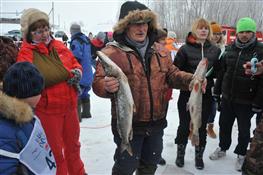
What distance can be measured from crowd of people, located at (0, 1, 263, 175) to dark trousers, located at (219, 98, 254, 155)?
0.04 feet

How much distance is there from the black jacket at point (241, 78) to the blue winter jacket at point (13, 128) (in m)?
2.92

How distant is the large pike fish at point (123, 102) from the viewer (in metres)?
2.51

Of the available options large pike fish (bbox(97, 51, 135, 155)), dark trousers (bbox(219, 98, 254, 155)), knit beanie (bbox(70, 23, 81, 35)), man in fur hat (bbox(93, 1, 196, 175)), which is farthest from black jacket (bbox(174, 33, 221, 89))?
knit beanie (bbox(70, 23, 81, 35))

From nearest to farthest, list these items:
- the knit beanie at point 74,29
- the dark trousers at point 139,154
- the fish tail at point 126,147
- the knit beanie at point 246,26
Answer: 1. the fish tail at point 126,147
2. the dark trousers at point 139,154
3. the knit beanie at point 246,26
4. the knit beanie at point 74,29

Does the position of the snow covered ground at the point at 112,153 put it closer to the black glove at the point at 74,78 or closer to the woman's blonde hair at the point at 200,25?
the black glove at the point at 74,78

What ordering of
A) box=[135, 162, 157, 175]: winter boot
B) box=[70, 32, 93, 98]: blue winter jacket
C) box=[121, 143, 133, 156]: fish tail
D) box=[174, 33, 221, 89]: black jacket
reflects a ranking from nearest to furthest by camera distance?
box=[121, 143, 133, 156]: fish tail → box=[135, 162, 157, 175]: winter boot → box=[174, 33, 221, 89]: black jacket → box=[70, 32, 93, 98]: blue winter jacket

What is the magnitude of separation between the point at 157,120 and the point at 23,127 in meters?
1.31

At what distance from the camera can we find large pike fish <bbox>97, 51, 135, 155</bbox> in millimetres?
2513

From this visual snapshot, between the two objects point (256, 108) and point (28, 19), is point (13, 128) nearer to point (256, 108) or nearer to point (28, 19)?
point (28, 19)

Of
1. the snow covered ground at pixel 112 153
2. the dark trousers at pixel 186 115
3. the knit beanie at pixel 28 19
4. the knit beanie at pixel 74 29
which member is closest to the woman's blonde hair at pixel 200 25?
the dark trousers at pixel 186 115

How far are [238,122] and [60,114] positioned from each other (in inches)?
91.7

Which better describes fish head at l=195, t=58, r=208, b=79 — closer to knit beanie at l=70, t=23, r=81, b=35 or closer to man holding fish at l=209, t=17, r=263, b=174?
man holding fish at l=209, t=17, r=263, b=174

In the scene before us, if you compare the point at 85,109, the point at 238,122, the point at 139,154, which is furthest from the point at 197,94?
the point at 85,109

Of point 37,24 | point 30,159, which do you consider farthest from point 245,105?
point 30,159
